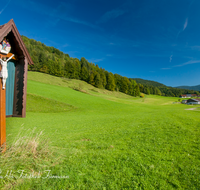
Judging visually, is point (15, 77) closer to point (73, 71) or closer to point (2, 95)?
point (2, 95)

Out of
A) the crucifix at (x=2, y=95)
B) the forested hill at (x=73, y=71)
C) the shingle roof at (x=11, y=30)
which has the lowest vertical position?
the crucifix at (x=2, y=95)

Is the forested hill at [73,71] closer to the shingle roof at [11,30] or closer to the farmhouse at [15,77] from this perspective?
the farmhouse at [15,77]

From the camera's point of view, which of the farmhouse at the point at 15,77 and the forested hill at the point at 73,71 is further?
the forested hill at the point at 73,71

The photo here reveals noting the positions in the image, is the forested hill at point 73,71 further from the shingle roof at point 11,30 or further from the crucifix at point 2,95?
the crucifix at point 2,95

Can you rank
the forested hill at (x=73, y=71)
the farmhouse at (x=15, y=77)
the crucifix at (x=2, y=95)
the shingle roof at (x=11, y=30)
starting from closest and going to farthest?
the shingle roof at (x=11, y=30), the crucifix at (x=2, y=95), the farmhouse at (x=15, y=77), the forested hill at (x=73, y=71)

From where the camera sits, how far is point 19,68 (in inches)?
161

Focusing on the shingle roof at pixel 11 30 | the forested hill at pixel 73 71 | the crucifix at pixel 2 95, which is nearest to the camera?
the shingle roof at pixel 11 30

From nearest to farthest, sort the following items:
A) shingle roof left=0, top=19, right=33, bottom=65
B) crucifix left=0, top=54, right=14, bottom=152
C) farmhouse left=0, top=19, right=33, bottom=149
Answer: shingle roof left=0, top=19, right=33, bottom=65 < crucifix left=0, top=54, right=14, bottom=152 < farmhouse left=0, top=19, right=33, bottom=149

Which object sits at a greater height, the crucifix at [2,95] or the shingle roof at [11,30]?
the shingle roof at [11,30]

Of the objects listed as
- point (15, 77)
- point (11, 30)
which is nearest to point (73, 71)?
point (15, 77)

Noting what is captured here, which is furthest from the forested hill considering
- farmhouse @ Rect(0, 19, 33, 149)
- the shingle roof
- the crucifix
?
the crucifix

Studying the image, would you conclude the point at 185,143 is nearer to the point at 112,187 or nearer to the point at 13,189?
the point at 112,187

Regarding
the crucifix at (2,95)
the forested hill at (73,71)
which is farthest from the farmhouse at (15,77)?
the forested hill at (73,71)

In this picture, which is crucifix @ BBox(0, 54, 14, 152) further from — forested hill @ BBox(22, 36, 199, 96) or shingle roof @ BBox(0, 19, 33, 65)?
forested hill @ BBox(22, 36, 199, 96)
